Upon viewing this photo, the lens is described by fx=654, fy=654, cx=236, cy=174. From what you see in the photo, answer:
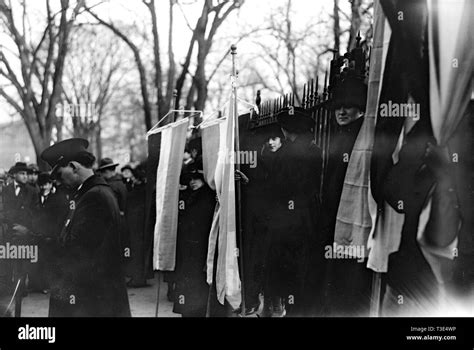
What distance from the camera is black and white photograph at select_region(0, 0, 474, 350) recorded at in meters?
4.17

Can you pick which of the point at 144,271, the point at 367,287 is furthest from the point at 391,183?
the point at 144,271

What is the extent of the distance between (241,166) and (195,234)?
57cm

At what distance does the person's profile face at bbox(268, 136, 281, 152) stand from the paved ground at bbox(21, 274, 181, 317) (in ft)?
3.72

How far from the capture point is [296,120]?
426cm

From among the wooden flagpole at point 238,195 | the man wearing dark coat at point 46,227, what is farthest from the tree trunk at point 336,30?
the man wearing dark coat at point 46,227

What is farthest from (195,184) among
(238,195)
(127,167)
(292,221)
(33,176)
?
(33,176)

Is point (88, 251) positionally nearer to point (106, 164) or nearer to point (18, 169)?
point (106, 164)

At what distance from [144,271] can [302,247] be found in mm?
1046

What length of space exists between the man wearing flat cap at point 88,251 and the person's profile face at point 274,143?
1072 millimetres

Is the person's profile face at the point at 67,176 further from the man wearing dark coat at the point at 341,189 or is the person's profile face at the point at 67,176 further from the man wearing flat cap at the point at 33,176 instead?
the man wearing dark coat at the point at 341,189

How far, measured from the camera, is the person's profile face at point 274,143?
424 centimetres

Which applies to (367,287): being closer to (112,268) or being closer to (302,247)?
(302,247)

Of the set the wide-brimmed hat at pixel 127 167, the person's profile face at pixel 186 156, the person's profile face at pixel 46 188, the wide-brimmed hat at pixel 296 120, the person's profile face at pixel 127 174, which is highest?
the wide-brimmed hat at pixel 296 120

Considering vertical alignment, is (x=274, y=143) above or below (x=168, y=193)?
above
